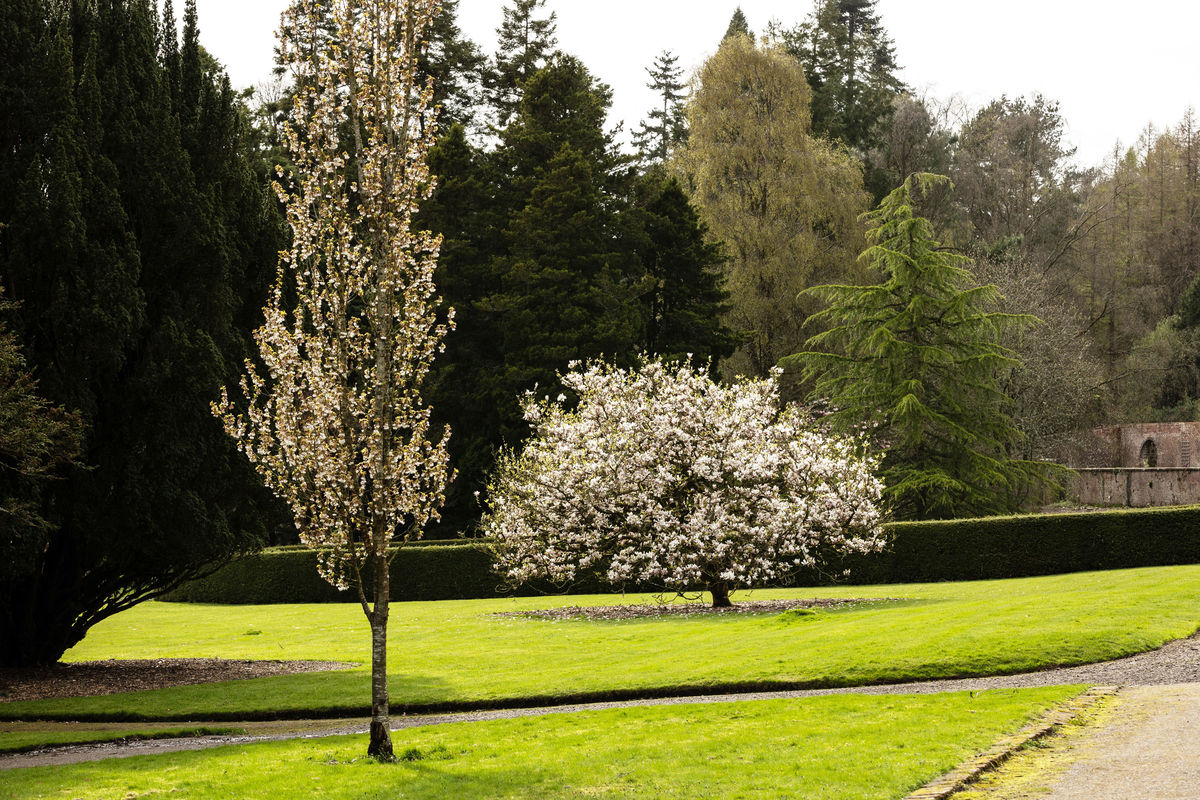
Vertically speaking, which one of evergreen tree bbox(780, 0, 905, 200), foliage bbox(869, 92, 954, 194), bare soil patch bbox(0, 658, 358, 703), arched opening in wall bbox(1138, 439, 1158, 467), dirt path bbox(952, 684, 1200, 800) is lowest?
bare soil patch bbox(0, 658, 358, 703)

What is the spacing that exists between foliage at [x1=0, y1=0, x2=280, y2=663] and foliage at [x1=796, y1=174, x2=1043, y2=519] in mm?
19302

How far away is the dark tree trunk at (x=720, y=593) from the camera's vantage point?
22281 millimetres

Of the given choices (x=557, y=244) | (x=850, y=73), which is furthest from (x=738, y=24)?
(x=557, y=244)

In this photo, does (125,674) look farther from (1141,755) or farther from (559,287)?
(559,287)

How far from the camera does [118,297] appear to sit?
15977 mm

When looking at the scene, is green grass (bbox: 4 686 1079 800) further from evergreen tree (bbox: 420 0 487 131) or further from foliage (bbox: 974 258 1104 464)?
evergreen tree (bbox: 420 0 487 131)

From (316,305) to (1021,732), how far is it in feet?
24.5

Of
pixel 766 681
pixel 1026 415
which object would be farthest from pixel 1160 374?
pixel 766 681

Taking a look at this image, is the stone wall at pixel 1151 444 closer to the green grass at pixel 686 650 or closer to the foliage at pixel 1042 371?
the foliage at pixel 1042 371

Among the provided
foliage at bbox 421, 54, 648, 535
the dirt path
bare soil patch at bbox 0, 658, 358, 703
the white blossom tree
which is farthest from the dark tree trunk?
foliage at bbox 421, 54, 648, 535

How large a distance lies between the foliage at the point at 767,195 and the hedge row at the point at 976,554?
15248 mm

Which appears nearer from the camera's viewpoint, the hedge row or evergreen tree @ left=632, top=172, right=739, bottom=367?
the hedge row

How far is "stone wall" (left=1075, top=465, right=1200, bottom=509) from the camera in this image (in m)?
38.2

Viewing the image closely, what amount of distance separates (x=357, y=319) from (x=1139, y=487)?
120 feet
